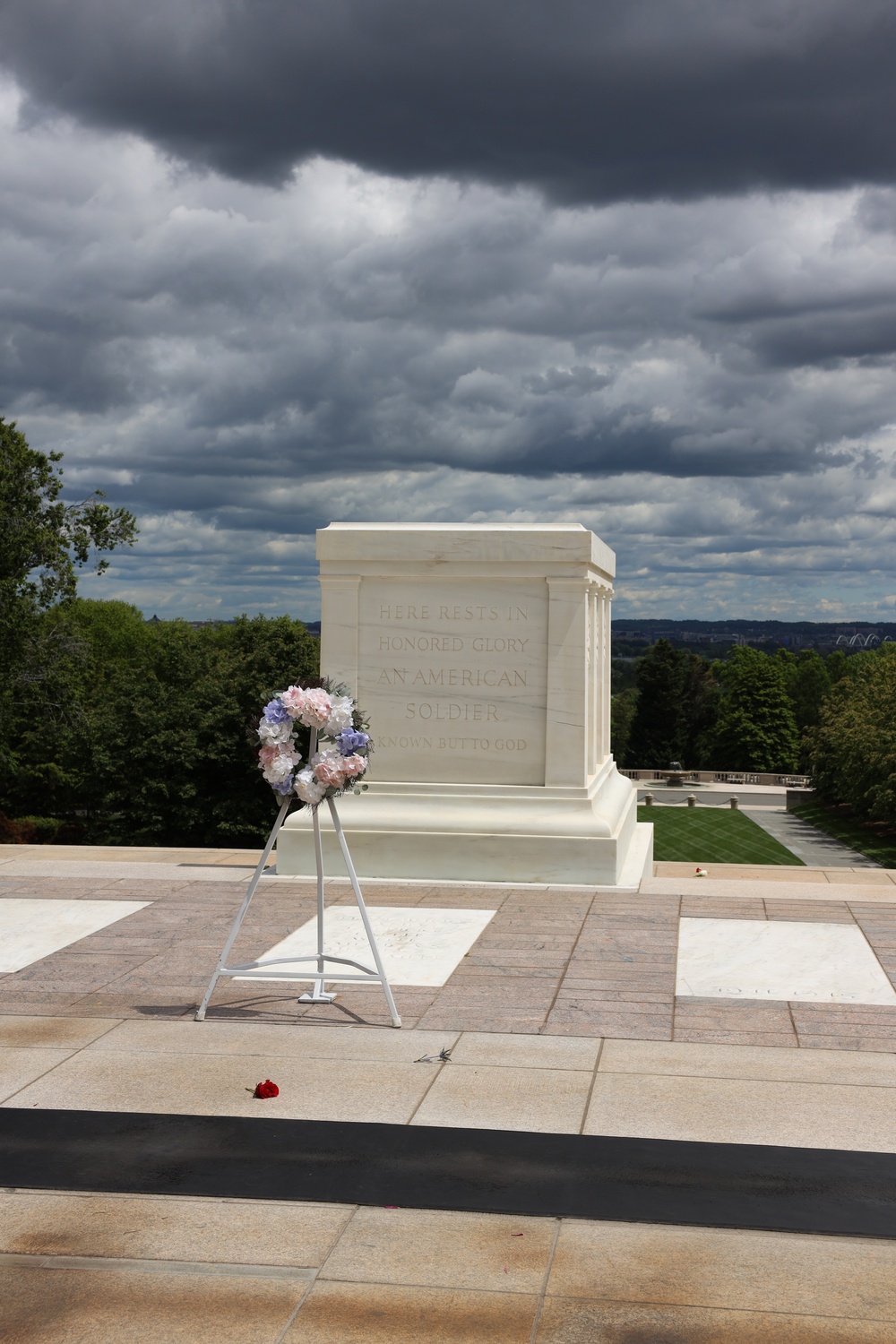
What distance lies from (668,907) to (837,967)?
2.42 meters

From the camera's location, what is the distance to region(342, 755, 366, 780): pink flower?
851cm

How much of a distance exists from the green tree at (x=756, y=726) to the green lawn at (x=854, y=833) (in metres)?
24.6

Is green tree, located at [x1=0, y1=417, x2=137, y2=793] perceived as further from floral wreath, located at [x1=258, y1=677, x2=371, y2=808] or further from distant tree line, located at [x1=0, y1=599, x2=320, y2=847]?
floral wreath, located at [x1=258, y1=677, x2=371, y2=808]

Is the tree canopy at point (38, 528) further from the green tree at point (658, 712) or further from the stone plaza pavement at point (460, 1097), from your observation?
the green tree at point (658, 712)

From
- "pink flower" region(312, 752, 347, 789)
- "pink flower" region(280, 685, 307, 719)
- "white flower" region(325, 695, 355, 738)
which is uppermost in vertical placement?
"pink flower" region(280, 685, 307, 719)

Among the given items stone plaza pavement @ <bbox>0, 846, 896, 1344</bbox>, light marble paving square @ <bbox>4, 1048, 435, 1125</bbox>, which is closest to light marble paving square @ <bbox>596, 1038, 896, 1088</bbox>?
stone plaza pavement @ <bbox>0, 846, 896, 1344</bbox>

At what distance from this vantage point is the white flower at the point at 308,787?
8.41m

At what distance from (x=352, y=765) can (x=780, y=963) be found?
394 cm

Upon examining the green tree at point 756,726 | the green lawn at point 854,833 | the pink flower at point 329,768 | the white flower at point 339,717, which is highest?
the white flower at point 339,717

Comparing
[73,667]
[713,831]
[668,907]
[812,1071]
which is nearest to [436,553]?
[668,907]

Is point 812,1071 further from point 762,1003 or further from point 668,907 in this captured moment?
point 668,907

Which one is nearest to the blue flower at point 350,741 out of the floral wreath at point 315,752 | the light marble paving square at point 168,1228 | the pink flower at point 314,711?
the floral wreath at point 315,752

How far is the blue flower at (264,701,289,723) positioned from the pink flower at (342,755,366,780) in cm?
49

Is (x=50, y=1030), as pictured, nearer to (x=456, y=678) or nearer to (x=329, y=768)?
(x=329, y=768)
